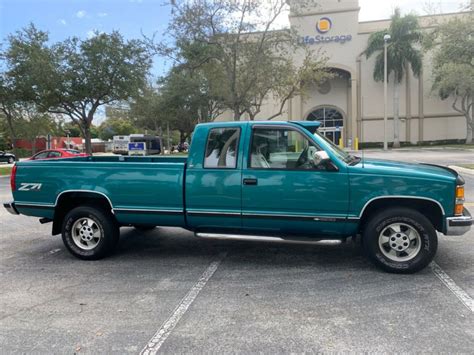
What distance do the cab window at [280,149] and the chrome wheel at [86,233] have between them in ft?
8.04

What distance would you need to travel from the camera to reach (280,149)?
5223mm

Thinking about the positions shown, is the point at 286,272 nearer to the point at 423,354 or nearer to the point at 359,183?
the point at 359,183

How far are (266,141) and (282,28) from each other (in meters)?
18.1

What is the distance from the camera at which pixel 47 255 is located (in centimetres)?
617

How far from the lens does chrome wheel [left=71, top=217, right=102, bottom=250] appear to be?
5.81 meters

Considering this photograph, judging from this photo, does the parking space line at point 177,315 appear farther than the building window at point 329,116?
No

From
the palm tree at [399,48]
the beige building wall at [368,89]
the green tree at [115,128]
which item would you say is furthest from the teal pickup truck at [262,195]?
the green tree at [115,128]

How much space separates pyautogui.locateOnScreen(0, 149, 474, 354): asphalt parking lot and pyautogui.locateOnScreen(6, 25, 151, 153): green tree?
20.4m

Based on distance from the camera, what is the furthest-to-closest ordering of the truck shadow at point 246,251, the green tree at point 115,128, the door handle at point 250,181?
1. the green tree at point 115,128
2. the truck shadow at point 246,251
3. the door handle at point 250,181

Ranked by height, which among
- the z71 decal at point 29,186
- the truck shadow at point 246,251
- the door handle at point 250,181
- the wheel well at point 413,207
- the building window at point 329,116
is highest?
the building window at point 329,116

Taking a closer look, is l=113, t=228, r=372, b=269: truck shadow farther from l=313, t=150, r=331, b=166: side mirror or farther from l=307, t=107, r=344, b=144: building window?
l=307, t=107, r=344, b=144: building window

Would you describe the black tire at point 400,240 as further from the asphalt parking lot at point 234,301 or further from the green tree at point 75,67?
the green tree at point 75,67

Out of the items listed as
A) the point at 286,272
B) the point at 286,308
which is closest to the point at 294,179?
the point at 286,272

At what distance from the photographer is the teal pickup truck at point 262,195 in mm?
4859
